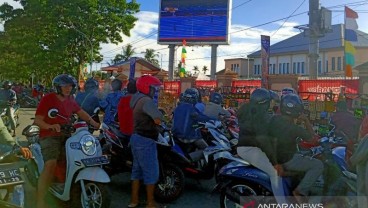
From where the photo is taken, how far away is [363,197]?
3199 mm

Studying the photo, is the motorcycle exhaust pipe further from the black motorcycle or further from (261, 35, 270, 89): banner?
(261, 35, 270, 89): banner

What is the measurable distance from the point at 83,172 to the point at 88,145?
0.31m

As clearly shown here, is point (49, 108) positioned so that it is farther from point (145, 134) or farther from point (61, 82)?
point (145, 134)

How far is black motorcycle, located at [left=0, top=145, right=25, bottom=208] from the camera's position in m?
3.17

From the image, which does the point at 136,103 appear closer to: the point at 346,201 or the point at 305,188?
the point at 305,188

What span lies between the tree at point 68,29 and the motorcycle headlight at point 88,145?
79.0 ft

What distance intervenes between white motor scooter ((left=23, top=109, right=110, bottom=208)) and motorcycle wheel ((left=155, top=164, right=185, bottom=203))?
3.71ft

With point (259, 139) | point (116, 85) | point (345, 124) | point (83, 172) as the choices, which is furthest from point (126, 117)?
point (345, 124)

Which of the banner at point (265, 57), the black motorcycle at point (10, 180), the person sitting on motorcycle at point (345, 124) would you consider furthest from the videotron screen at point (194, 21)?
the black motorcycle at point (10, 180)

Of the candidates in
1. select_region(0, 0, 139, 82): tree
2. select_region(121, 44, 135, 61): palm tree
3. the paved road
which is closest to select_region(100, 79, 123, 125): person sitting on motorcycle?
the paved road

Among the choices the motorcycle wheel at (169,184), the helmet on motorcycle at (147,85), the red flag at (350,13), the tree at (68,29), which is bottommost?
the motorcycle wheel at (169,184)

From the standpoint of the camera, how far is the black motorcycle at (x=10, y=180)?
125 inches

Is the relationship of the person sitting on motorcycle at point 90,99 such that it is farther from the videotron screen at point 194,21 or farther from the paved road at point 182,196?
the videotron screen at point 194,21

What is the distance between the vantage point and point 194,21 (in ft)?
118
